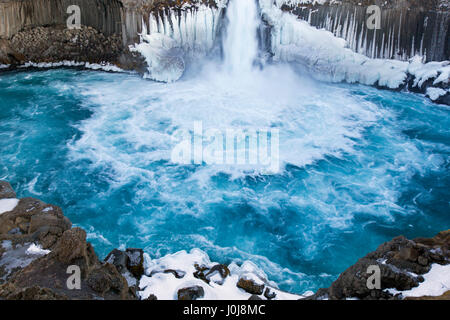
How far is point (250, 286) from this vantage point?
19.2 feet

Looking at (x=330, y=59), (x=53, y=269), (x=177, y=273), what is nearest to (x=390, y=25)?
(x=330, y=59)

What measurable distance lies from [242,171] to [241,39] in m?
9.36

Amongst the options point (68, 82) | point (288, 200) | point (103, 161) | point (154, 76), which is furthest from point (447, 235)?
point (68, 82)

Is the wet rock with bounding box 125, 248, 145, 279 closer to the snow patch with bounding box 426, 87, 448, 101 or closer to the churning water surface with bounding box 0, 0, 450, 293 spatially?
the churning water surface with bounding box 0, 0, 450, 293

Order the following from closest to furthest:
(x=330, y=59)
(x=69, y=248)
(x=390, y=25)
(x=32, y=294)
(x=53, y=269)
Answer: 1. (x=32, y=294)
2. (x=53, y=269)
3. (x=69, y=248)
4. (x=390, y=25)
5. (x=330, y=59)

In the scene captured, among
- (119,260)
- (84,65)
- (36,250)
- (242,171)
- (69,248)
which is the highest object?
(84,65)

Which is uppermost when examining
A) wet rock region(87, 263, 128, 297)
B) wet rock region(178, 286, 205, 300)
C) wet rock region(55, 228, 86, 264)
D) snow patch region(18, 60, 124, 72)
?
snow patch region(18, 60, 124, 72)

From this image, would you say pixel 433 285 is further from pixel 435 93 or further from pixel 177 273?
pixel 435 93

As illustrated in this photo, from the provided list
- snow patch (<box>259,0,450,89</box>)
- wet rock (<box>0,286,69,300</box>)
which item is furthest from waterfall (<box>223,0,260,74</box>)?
wet rock (<box>0,286,69,300</box>)

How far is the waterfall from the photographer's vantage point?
1705 cm

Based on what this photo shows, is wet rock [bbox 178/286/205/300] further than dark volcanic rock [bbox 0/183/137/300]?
Yes

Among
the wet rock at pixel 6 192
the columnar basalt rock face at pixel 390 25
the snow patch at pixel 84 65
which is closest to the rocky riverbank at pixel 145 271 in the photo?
the wet rock at pixel 6 192
